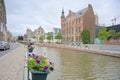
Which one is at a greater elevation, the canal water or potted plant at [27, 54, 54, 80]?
potted plant at [27, 54, 54, 80]

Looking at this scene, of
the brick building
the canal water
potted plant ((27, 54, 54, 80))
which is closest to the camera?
potted plant ((27, 54, 54, 80))

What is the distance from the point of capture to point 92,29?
211 feet

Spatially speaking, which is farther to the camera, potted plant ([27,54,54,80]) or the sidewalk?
the sidewalk

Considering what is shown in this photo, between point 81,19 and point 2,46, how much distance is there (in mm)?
40829

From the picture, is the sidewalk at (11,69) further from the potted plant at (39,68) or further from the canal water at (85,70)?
the potted plant at (39,68)

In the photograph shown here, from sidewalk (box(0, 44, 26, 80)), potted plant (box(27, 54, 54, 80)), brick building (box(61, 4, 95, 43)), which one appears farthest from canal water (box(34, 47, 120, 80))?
brick building (box(61, 4, 95, 43))

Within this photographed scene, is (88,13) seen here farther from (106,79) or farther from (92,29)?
(106,79)

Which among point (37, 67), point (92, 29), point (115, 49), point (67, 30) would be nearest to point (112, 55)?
point (115, 49)

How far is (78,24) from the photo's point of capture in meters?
66.8

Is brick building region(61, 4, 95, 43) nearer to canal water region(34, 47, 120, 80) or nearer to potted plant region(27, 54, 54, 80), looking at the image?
canal water region(34, 47, 120, 80)

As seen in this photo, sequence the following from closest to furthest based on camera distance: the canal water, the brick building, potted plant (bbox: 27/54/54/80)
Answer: potted plant (bbox: 27/54/54/80)
the canal water
the brick building

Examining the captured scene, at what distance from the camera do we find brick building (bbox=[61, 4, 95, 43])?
63500mm

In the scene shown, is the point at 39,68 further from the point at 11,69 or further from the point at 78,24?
the point at 78,24

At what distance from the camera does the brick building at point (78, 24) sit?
208ft
